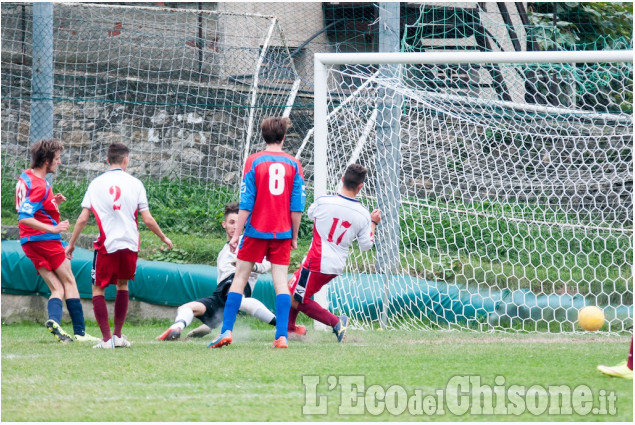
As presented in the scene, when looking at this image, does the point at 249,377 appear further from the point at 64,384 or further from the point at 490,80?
the point at 490,80

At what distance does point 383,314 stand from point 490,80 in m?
3.66

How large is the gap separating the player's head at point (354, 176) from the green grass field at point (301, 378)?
47.3 inches

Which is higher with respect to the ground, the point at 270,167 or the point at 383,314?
the point at 270,167

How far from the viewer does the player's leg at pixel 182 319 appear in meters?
6.41

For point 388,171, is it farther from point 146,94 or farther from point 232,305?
point 146,94

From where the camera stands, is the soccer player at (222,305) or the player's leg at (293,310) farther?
the soccer player at (222,305)

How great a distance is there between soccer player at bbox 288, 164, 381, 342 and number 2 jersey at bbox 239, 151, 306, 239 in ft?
1.56

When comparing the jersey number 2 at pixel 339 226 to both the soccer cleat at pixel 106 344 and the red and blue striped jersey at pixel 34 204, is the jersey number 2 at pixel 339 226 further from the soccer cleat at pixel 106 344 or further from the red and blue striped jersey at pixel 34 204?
the red and blue striped jersey at pixel 34 204

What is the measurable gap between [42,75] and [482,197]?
16.9 feet

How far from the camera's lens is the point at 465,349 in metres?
5.63

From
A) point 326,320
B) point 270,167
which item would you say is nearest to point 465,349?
point 326,320

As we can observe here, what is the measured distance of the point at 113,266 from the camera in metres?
6.06

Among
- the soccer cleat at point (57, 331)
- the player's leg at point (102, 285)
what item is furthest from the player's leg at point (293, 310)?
the soccer cleat at point (57, 331)

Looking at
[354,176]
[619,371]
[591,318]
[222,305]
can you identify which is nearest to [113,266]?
[222,305]
